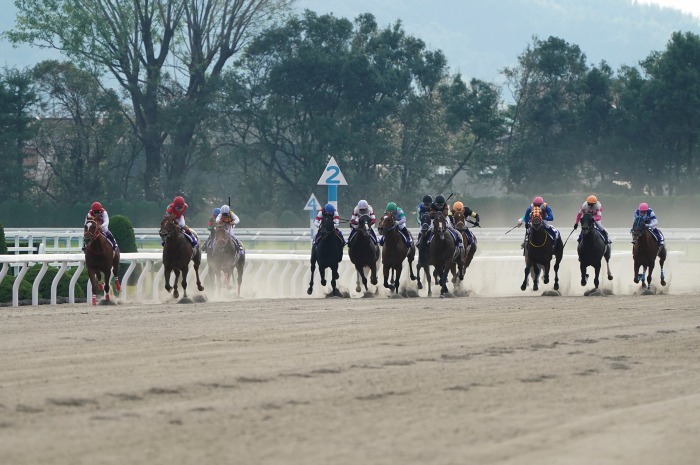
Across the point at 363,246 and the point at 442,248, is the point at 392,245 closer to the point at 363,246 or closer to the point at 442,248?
the point at 363,246

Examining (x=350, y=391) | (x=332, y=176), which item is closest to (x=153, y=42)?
(x=332, y=176)

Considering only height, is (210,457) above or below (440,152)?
below

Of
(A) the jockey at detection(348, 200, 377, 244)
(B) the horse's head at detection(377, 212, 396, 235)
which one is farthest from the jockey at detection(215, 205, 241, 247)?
(B) the horse's head at detection(377, 212, 396, 235)

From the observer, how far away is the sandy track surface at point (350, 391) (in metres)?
6.73

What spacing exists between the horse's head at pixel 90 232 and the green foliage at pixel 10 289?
5.04 ft

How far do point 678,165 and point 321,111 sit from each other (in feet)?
47.6

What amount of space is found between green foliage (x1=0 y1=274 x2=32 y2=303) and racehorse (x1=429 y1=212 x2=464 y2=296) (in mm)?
6068

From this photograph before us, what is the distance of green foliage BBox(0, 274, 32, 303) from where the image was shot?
19.6 m

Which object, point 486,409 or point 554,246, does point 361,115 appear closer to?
point 554,246

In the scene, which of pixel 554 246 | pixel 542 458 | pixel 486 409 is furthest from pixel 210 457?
pixel 554 246

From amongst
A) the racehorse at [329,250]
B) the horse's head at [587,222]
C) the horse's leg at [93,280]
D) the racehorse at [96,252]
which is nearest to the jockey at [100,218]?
the racehorse at [96,252]

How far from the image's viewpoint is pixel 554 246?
21141 mm

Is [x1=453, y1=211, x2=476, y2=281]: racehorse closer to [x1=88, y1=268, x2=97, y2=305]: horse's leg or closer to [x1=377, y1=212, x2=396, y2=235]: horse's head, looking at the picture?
[x1=377, y1=212, x2=396, y2=235]: horse's head

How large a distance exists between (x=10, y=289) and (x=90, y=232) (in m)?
1.68
